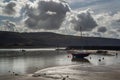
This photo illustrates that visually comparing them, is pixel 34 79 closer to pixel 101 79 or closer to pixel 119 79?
pixel 101 79

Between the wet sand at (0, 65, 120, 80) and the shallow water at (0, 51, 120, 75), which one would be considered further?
the shallow water at (0, 51, 120, 75)

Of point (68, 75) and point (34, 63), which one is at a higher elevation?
point (34, 63)

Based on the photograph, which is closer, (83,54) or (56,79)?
(56,79)

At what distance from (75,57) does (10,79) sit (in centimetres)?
6657

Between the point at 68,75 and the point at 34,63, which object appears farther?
the point at 34,63

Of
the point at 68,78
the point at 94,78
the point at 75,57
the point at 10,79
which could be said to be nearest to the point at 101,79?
the point at 94,78

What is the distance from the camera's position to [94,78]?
42.7 meters

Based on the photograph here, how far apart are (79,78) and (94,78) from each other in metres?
2.25

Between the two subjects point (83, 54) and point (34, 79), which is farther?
point (83, 54)

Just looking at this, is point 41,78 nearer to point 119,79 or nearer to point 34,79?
point 34,79

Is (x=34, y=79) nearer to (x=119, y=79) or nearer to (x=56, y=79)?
(x=56, y=79)

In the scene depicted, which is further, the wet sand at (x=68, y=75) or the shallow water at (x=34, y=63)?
the shallow water at (x=34, y=63)

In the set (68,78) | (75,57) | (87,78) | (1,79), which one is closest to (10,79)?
(1,79)

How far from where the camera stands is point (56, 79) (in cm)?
4159
